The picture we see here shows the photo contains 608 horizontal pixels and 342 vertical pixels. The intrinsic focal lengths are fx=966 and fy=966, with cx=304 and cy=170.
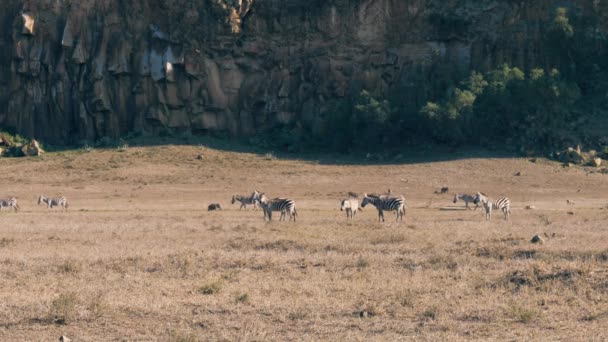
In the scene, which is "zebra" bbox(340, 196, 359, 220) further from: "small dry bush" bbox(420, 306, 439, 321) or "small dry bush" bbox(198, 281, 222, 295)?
"small dry bush" bbox(420, 306, 439, 321)

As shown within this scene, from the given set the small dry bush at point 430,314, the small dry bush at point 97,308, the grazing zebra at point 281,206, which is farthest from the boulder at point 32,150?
the small dry bush at point 430,314

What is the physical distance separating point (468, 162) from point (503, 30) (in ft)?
34.9

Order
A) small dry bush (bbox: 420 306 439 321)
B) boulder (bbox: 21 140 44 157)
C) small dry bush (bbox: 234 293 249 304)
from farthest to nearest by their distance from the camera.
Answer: boulder (bbox: 21 140 44 157), small dry bush (bbox: 234 293 249 304), small dry bush (bbox: 420 306 439 321)

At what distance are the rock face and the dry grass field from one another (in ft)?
54.2

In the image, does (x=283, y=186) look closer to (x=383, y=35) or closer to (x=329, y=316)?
(x=383, y=35)

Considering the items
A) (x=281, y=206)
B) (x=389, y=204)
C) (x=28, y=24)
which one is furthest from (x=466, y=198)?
(x=28, y=24)

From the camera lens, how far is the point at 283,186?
4488 centimetres

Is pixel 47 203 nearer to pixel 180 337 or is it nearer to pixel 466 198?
pixel 466 198

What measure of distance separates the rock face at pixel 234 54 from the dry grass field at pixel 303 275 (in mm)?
16508

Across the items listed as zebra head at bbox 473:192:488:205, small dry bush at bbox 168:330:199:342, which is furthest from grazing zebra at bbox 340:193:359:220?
small dry bush at bbox 168:330:199:342

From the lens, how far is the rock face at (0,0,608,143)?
5409cm

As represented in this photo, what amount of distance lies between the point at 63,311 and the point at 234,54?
42.7m

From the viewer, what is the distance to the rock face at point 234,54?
5409 cm

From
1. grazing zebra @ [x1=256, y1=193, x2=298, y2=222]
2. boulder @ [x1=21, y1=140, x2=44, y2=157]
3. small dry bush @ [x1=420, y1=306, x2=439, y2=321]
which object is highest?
boulder @ [x1=21, y1=140, x2=44, y2=157]
